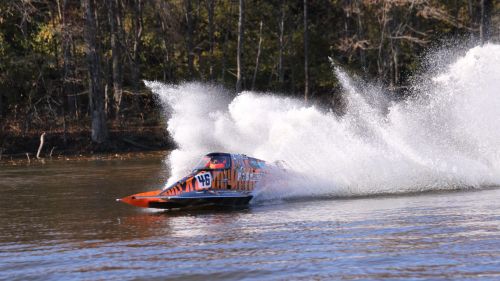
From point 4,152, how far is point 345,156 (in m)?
21.6

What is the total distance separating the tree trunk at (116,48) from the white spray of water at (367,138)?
743 inches

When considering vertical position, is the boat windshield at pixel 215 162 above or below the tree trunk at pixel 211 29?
below

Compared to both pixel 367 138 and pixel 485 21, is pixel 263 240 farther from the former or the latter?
pixel 485 21

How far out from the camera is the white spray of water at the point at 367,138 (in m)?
19.7

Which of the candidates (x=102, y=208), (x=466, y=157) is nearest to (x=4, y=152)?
(x=102, y=208)

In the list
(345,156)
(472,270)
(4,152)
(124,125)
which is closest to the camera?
(472,270)

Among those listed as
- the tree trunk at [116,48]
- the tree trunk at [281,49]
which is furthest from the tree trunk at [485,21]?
the tree trunk at [116,48]

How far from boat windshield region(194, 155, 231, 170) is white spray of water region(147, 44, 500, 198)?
4.58 ft

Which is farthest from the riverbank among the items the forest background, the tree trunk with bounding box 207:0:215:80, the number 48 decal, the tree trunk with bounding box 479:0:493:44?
the number 48 decal

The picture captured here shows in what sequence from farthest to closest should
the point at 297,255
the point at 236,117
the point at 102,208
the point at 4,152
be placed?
the point at 4,152 → the point at 236,117 → the point at 102,208 → the point at 297,255

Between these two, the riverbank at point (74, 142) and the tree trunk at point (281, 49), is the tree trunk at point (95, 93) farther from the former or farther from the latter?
the tree trunk at point (281, 49)

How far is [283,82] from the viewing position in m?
53.2

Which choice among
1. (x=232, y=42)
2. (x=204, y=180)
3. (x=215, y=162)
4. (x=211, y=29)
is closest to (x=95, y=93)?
(x=211, y=29)

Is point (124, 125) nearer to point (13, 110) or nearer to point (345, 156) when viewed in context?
point (13, 110)
